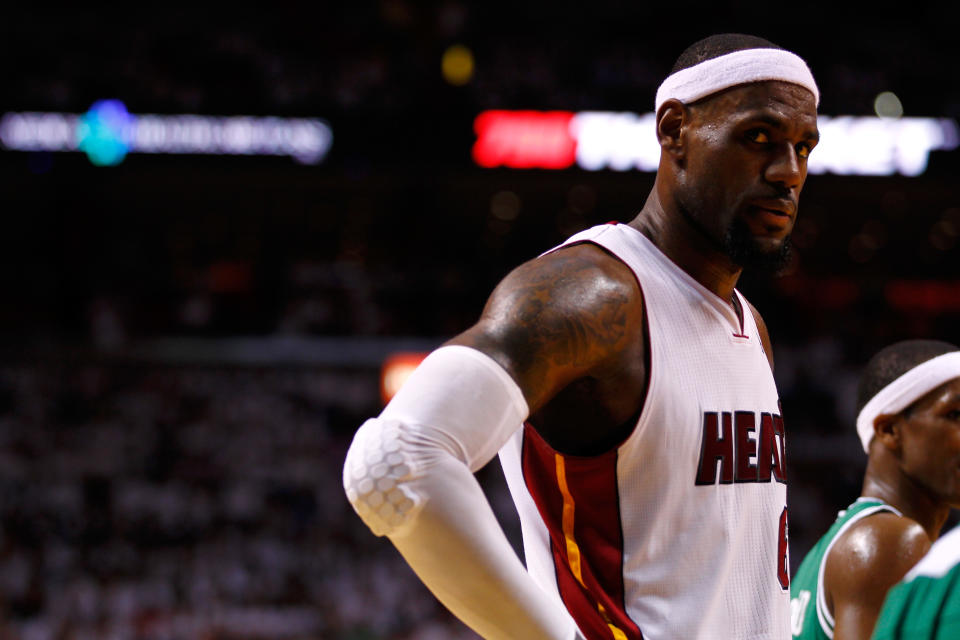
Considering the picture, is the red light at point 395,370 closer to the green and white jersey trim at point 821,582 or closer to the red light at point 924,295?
the red light at point 924,295

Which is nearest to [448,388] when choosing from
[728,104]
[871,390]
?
[728,104]

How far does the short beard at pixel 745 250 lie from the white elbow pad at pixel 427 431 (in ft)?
2.31

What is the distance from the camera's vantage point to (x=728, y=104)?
2129 mm

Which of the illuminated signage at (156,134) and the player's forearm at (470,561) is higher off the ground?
the illuminated signage at (156,134)

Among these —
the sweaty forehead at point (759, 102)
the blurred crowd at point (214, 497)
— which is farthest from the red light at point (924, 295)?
the sweaty forehead at point (759, 102)

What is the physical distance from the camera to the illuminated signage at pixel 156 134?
14.5 metres

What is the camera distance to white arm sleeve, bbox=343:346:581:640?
5.08 feet

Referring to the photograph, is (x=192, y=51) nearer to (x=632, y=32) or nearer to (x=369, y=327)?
(x=369, y=327)

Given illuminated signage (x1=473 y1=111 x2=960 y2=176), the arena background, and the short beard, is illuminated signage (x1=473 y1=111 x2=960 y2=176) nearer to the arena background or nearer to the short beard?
the arena background

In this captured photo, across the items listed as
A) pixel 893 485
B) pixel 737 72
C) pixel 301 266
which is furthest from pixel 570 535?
pixel 301 266

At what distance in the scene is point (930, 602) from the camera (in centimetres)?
127

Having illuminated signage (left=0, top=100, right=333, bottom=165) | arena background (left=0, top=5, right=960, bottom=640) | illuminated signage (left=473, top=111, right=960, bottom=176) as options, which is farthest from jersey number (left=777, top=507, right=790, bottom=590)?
illuminated signage (left=0, top=100, right=333, bottom=165)

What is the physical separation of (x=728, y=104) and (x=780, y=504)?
2.76 ft

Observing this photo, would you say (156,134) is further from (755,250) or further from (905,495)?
(755,250)
